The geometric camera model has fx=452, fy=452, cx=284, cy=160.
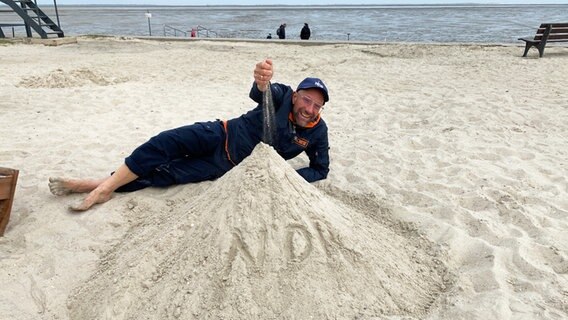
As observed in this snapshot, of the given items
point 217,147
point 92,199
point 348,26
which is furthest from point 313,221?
point 348,26

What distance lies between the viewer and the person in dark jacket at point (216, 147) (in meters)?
3.33

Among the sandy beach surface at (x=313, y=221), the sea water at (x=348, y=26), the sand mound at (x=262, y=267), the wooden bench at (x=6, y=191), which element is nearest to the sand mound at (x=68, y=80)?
the sandy beach surface at (x=313, y=221)

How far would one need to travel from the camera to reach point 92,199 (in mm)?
3295

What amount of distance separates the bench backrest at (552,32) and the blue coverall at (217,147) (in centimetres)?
916

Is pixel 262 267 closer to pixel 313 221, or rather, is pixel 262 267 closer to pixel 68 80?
pixel 313 221

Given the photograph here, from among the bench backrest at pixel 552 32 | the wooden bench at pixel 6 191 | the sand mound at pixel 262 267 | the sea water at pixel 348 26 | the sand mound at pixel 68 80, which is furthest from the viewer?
the sea water at pixel 348 26

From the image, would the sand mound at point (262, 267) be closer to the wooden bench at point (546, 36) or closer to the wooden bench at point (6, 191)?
the wooden bench at point (6, 191)

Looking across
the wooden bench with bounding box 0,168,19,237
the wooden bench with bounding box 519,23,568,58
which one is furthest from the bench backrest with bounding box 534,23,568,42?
the wooden bench with bounding box 0,168,19,237

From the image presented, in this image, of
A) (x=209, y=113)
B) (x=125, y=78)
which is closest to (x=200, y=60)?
(x=125, y=78)

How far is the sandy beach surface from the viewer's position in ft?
7.36

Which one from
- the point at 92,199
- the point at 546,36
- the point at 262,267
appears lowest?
the point at 92,199

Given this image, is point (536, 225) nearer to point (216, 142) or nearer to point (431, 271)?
point (431, 271)

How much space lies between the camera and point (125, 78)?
829cm

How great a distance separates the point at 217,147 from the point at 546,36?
9.73 m
